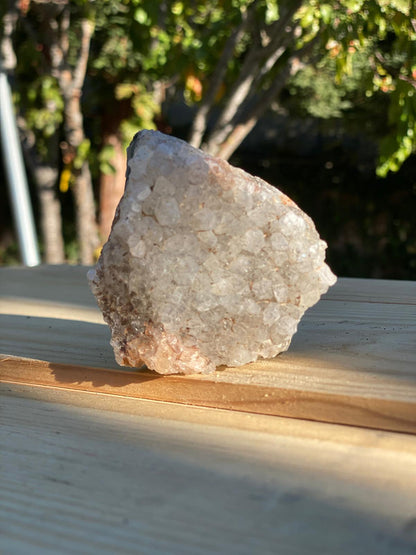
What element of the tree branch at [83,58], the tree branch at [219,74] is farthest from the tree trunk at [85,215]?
the tree branch at [219,74]

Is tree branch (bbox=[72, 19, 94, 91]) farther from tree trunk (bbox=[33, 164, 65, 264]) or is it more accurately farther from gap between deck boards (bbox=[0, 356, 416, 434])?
gap between deck boards (bbox=[0, 356, 416, 434])

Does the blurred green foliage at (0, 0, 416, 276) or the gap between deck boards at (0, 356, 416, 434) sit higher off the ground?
the blurred green foliage at (0, 0, 416, 276)

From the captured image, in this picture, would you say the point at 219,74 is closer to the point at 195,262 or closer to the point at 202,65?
the point at 202,65

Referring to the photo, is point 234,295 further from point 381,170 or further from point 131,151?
point 381,170

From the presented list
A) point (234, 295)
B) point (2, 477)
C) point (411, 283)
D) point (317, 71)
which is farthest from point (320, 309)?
point (317, 71)

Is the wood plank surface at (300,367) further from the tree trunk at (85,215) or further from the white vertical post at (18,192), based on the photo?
the tree trunk at (85,215)

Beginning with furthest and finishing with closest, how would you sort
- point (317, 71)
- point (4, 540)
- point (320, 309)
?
point (317, 71)
point (320, 309)
point (4, 540)

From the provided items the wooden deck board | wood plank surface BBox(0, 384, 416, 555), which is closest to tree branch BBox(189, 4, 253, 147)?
the wooden deck board
